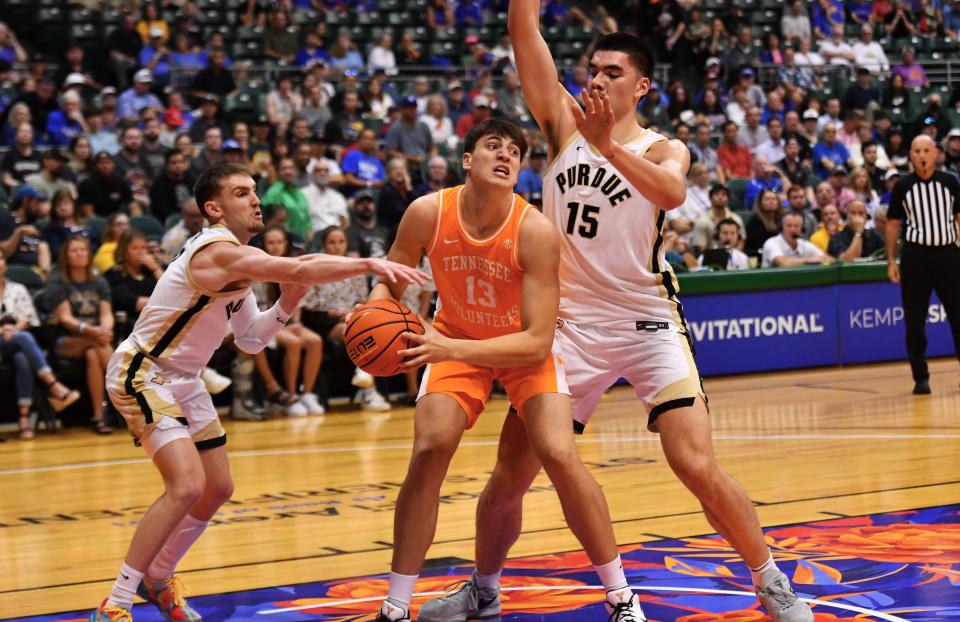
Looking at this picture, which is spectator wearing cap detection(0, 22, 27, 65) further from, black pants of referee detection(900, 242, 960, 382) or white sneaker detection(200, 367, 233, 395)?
black pants of referee detection(900, 242, 960, 382)

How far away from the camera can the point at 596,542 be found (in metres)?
4.82

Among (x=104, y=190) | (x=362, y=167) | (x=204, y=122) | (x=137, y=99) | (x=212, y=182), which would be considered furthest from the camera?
(x=137, y=99)

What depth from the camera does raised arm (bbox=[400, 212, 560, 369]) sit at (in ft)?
15.8

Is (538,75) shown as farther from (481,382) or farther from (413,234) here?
(481,382)

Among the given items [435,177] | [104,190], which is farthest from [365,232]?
[104,190]

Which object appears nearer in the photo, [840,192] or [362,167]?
[362,167]

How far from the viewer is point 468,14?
20.8 metres

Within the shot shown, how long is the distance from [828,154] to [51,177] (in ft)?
35.1

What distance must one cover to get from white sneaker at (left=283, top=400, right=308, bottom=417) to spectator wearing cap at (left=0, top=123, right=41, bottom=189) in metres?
3.81

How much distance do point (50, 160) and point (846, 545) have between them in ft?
30.0

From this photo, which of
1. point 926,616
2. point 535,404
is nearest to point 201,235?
point 535,404

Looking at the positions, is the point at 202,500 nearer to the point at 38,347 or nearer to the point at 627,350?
the point at 627,350

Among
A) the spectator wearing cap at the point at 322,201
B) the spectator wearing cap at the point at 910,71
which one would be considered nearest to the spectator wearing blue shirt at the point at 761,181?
the spectator wearing cap at the point at 322,201

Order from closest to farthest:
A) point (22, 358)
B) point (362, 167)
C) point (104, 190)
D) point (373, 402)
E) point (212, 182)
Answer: point (212, 182) → point (22, 358) → point (373, 402) → point (104, 190) → point (362, 167)
